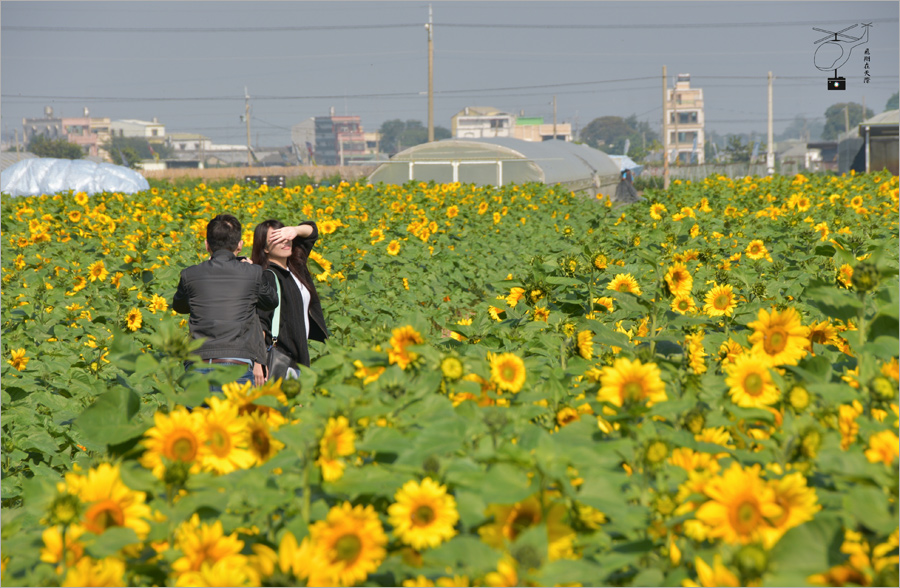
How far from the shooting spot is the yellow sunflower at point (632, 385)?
1.70m

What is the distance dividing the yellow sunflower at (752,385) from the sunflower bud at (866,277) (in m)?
0.27

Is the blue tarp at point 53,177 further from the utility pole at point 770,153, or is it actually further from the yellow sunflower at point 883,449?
the utility pole at point 770,153

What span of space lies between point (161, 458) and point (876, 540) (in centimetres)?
126

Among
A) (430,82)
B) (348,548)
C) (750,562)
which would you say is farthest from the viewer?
(430,82)

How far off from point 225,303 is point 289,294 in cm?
45

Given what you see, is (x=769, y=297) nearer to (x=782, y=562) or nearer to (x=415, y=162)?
(x=782, y=562)

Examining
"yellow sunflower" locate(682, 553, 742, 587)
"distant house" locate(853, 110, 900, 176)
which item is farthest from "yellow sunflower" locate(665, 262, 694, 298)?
"distant house" locate(853, 110, 900, 176)

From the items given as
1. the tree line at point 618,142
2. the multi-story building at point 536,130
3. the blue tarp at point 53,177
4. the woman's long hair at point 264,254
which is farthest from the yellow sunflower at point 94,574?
the multi-story building at point 536,130

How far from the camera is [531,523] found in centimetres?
145

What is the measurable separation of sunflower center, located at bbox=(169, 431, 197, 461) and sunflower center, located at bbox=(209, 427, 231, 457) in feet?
0.11

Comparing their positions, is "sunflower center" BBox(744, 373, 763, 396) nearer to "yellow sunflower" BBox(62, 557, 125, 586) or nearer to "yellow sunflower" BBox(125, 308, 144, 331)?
"yellow sunflower" BBox(62, 557, 125, 586)

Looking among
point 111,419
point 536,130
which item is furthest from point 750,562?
point 536,130

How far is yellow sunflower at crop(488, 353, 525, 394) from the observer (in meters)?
1.89

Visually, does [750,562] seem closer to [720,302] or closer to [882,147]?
[720,302]
